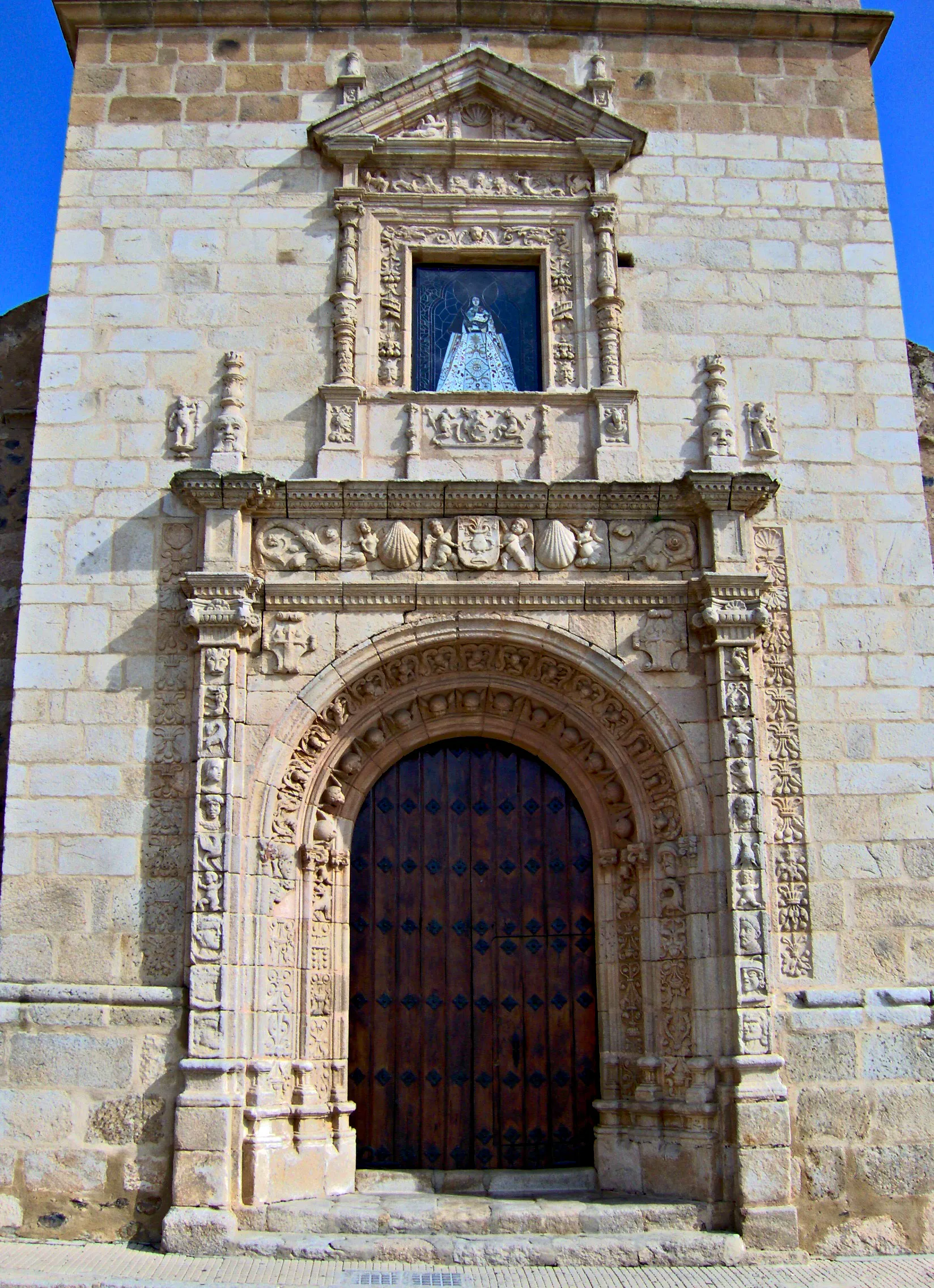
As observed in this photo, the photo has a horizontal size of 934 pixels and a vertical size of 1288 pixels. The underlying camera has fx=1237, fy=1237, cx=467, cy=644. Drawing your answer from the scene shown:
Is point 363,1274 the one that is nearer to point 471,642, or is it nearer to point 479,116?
point 471,642

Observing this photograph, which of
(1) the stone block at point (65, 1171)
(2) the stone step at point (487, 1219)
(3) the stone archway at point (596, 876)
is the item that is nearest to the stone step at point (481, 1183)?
(3) the stone archway at point (596, 876)

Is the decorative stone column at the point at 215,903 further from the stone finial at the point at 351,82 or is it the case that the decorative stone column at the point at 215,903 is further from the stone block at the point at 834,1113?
the stone finial at the point at 351,82

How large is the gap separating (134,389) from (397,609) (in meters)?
2.19

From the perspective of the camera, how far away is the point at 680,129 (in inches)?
327

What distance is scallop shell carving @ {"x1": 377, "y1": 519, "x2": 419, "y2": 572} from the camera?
733 centimetres

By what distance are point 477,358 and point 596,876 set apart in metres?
3.40

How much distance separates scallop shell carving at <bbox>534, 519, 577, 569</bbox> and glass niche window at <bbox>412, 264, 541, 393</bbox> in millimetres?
1127

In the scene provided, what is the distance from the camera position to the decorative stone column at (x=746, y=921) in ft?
21.2

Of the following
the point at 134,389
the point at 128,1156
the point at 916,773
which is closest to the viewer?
the point at 128,1156

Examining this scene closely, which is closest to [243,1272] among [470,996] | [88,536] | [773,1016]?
[470,996]

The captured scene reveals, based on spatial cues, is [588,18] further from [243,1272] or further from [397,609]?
[243,1272]

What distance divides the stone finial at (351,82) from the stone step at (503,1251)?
22.5 ft

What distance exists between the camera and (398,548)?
24.0ft

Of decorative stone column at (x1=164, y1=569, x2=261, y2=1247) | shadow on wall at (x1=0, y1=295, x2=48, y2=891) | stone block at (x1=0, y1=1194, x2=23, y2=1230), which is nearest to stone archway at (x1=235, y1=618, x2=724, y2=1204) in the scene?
decorative stone column at (x1=164, y1=569, x2=261, y2=1247)
